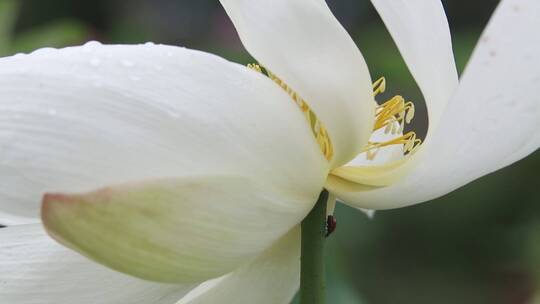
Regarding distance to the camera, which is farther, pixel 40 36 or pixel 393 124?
pixel 40 36

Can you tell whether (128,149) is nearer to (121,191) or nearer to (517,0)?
(121,191)

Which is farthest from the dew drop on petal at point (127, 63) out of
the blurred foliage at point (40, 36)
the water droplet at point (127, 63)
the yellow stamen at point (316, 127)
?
the blurred foliage at point (40, 36)

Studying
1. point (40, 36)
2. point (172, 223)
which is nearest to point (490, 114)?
point (172, 223)

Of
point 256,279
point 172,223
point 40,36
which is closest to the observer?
point 172,223

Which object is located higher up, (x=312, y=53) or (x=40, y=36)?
(x=312, y=53)

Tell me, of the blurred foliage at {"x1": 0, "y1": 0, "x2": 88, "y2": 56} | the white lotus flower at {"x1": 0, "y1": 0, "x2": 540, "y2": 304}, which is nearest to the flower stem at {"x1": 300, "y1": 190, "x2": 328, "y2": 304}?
the white lotus flower at {"x1": 0, "y1": 0, "x2": 540, "y2": 304}

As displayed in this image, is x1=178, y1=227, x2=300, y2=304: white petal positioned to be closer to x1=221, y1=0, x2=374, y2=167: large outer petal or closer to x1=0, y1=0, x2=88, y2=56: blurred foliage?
x1=221, y1=0, x2=374, y2=167: large outer petal

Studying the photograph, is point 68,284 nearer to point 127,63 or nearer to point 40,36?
point 127,63
